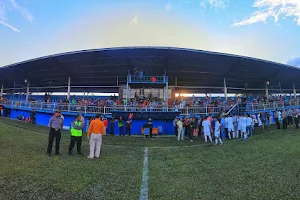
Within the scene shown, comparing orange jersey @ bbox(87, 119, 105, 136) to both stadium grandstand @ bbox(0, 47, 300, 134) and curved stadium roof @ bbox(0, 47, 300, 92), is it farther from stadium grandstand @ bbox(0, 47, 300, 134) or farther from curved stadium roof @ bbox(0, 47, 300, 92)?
curved stadium roof @ bbox(0, 47, 300, 92)

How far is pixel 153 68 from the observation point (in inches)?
912

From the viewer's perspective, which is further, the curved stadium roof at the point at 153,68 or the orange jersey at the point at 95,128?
the curved stadium roof at the point at 153,68

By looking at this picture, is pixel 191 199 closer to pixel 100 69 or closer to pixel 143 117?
pixel 143 117

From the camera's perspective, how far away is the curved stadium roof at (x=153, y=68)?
2028cm

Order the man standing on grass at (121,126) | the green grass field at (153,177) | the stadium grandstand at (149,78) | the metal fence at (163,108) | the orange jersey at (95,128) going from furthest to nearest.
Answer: the stadium grandstand at (149,78), the metal fence at (163,108), the man standing on grass at (121,126), the orange jersey at (95,128), the green grass field at (153,177)

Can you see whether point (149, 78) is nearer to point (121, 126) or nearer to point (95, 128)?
point (121, 126)

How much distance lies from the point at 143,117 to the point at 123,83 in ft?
40.5

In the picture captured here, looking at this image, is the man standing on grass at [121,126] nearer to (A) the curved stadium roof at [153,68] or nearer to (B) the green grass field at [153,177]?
(A) the curved stadium roof at [153,68]

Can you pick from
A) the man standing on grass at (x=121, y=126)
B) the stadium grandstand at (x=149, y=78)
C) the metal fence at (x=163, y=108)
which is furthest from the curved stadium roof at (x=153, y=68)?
the man standing on grass at (x=121, y=126)

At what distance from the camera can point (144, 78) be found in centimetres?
2141

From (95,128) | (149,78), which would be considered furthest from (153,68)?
(95,128)

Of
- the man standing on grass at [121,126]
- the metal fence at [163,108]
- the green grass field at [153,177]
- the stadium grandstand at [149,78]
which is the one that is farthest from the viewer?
the stadium grandstand at [149,78]

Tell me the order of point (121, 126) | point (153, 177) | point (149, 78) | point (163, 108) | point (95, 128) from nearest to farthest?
point (153, 177) < point (95, 128) < point (121, 126) < point (163, 108) < point (149, 78)

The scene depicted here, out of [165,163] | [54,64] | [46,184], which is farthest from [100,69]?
[46,184]
